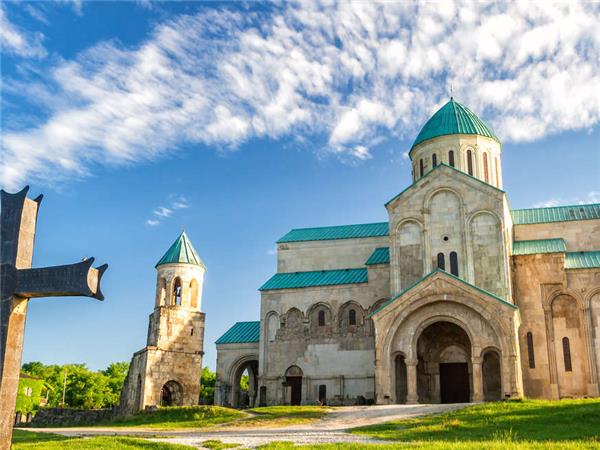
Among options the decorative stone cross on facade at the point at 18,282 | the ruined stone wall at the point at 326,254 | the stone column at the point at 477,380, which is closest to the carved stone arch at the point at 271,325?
the ruined stone wall at the point at 326,254

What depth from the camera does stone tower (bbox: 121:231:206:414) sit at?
35.3m

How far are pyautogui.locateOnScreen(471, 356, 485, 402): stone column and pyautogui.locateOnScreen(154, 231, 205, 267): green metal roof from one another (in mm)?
18569

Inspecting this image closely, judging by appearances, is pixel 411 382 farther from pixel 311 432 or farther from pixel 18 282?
pixel 18 282

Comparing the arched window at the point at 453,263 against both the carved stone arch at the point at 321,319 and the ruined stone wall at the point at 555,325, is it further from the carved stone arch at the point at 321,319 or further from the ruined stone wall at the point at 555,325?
the carved stone arch at the point at 321,319

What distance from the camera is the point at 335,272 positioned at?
37.4 meters

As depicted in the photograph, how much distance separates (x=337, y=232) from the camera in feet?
131

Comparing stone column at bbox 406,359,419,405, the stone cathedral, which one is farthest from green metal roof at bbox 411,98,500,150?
stone column at bbox 406,359,419,405

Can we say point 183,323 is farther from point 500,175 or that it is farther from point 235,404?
point 500,175

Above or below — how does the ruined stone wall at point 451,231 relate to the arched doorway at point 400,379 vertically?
above

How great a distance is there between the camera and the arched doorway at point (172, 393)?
3650cm

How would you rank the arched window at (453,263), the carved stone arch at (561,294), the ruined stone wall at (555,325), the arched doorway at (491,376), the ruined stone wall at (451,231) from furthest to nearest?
the arched window at (453,263) → the ruined stone wall at (451,231) → the carved stone arch at (561,294) → the ruined stone wall at (555,325) → the arched doorway at (491,376)

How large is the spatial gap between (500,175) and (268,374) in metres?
17.3

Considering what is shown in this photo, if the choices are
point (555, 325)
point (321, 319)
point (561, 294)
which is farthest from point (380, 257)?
point (555, 325)

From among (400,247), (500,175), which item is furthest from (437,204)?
(500,175)
